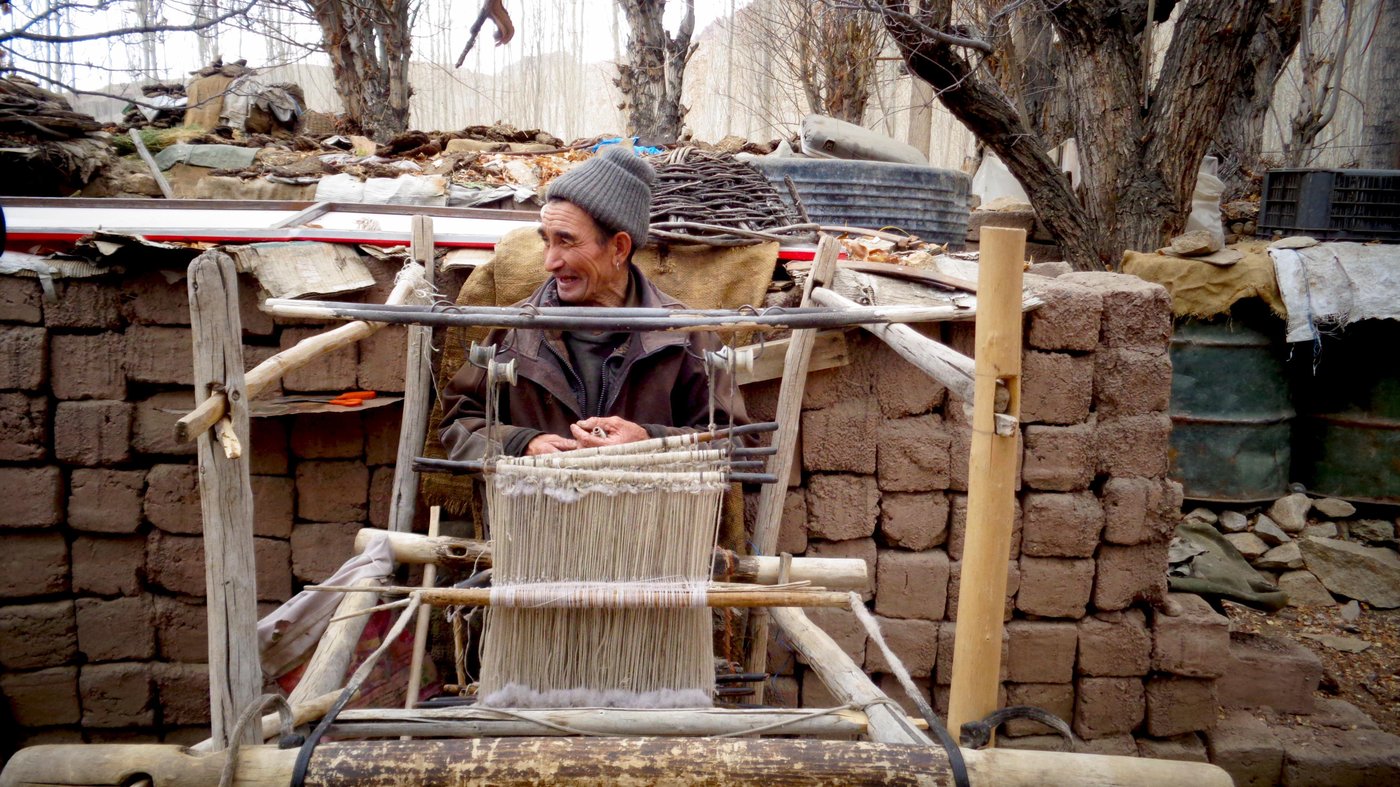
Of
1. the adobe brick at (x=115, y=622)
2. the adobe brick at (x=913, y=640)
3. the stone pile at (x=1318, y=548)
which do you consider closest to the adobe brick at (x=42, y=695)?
the adobe brick at (x=115, y=622)

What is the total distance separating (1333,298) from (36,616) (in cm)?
656

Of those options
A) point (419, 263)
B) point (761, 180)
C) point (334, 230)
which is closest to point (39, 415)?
point (334, 230)

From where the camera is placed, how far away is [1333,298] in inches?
215

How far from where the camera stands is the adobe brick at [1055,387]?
3.37 meters

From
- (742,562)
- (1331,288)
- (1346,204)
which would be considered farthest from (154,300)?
(1346,204)

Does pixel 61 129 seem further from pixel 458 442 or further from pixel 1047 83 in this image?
pixel 1047 83

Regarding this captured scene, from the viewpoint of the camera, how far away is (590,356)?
295cm

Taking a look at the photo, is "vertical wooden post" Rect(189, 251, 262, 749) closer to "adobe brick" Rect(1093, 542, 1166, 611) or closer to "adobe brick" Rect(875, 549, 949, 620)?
"adobe brick" Rect(875, 549, 949, 620)

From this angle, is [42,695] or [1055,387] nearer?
[1055,387]

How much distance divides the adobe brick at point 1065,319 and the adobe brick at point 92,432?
3279 mm

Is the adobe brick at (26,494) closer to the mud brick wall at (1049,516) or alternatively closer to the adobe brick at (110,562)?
the adobe brick at (110,562)

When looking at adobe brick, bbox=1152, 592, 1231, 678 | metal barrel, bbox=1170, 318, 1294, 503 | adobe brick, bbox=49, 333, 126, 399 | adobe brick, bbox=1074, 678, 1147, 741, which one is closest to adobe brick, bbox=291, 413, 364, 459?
adobe brick, bbox=49, 333, 126, 399

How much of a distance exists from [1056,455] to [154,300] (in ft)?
10.7

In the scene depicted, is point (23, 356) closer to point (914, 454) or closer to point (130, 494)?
point (130, 494)
